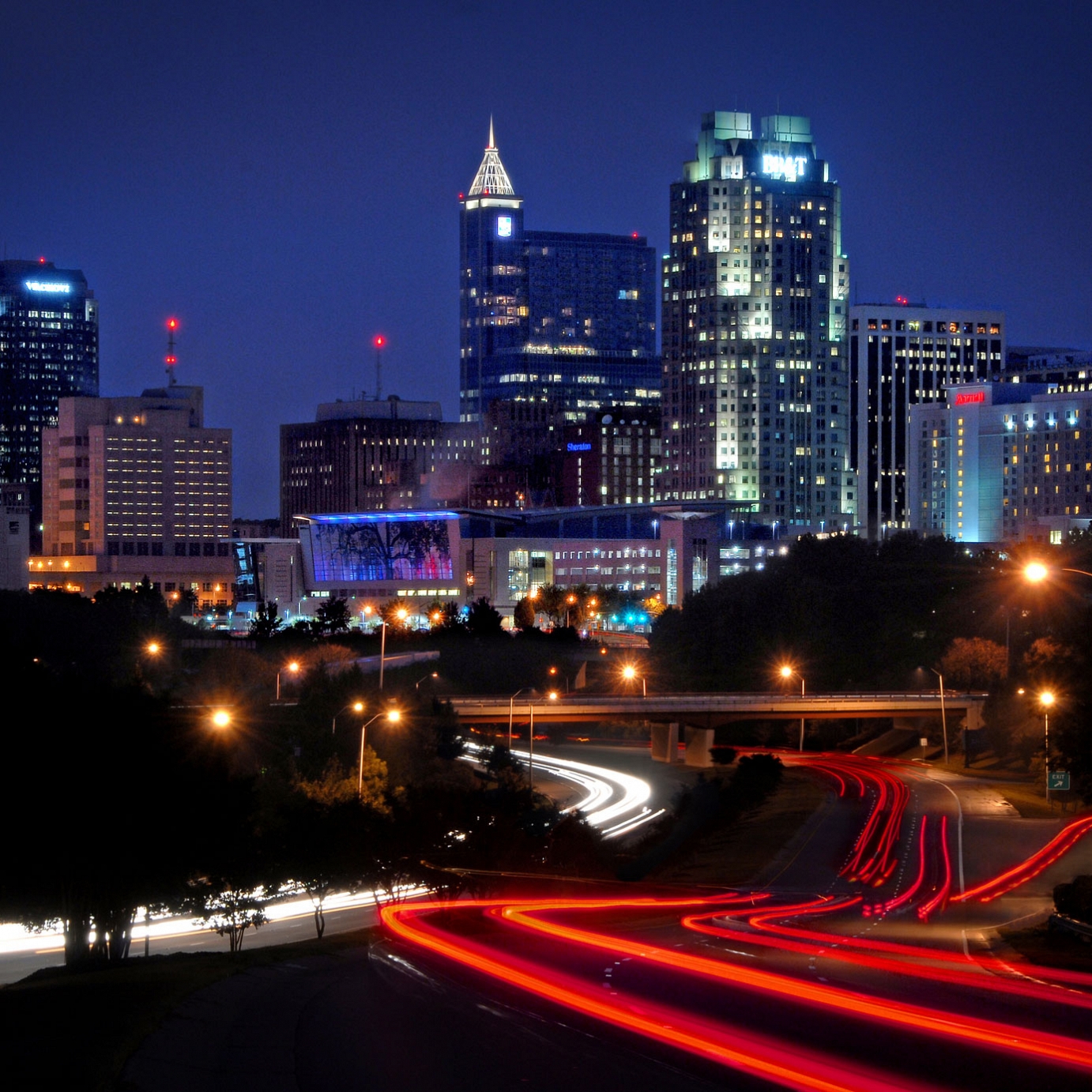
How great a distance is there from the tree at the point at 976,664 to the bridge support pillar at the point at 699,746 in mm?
19110

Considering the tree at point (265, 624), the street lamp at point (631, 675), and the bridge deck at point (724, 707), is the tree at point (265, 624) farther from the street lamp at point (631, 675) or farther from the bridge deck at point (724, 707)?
the bridge deck at point (724, 707)

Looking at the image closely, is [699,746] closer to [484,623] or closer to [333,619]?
[484,623]

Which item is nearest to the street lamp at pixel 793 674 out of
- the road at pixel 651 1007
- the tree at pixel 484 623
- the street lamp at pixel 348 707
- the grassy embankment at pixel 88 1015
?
the street lamp at pixel 348 707

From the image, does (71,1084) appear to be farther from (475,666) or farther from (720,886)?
(475,666)

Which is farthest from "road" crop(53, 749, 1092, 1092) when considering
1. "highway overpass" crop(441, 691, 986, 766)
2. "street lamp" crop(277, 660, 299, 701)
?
"street lamp" crop(277, 660, 299, 701)

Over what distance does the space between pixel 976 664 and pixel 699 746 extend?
20.8m

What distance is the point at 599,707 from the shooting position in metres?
92.2

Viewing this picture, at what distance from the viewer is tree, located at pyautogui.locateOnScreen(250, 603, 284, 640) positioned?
151913 mm

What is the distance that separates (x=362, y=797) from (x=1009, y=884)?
20483 millimetres

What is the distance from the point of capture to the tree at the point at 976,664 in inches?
4112

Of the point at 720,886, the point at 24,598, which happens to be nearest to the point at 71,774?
the point at 720,886

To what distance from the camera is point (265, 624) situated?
154125 mm

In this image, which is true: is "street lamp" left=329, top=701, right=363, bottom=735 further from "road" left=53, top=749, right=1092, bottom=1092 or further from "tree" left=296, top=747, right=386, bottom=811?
"road" left=53, top=749, right=1092, bottom=1092

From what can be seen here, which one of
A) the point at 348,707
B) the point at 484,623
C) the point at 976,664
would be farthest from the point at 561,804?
the point at 484,623
